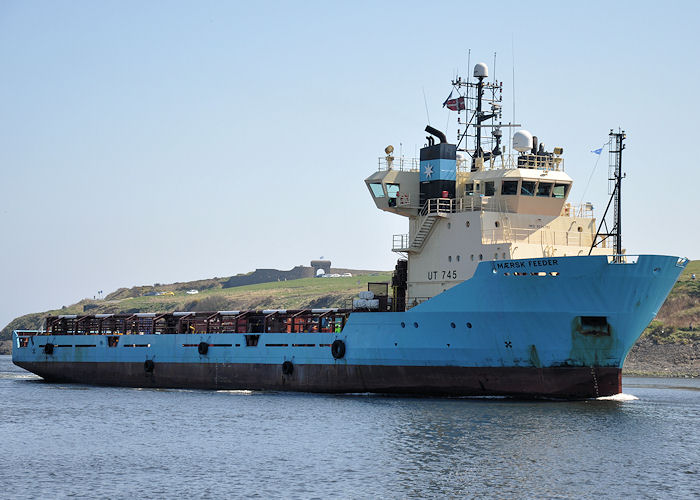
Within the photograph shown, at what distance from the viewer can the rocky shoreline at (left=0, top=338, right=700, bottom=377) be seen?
63719 mm

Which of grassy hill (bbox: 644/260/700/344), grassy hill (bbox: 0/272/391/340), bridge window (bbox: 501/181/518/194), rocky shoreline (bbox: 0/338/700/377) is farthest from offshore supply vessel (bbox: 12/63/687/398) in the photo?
grassy hill (bbox: 0/272/391/340)

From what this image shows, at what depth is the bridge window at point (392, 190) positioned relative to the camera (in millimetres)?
40125

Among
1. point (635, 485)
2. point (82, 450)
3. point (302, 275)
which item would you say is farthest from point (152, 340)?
point (302, 275)

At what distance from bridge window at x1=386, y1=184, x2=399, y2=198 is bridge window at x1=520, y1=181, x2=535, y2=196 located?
18.4ft

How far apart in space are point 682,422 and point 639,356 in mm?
38633

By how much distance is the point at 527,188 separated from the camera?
123 ft

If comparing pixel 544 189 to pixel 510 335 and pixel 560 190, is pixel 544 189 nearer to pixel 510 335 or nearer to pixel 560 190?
pixel 560 190

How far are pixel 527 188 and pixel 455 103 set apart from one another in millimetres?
5976

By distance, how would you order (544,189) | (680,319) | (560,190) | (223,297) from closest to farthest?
(544,189) → (560,190) → (680,319) → (223,297)

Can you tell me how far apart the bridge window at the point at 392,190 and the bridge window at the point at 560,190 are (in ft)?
22.0

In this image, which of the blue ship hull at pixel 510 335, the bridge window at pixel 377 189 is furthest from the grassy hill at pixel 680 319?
the blue ship hull at pixel 510 335

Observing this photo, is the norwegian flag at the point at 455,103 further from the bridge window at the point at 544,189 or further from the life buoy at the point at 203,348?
the life buoy at the point at 203,348

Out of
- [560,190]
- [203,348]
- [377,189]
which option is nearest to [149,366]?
[203,348]

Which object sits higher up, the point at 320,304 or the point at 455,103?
the point at 455,103
